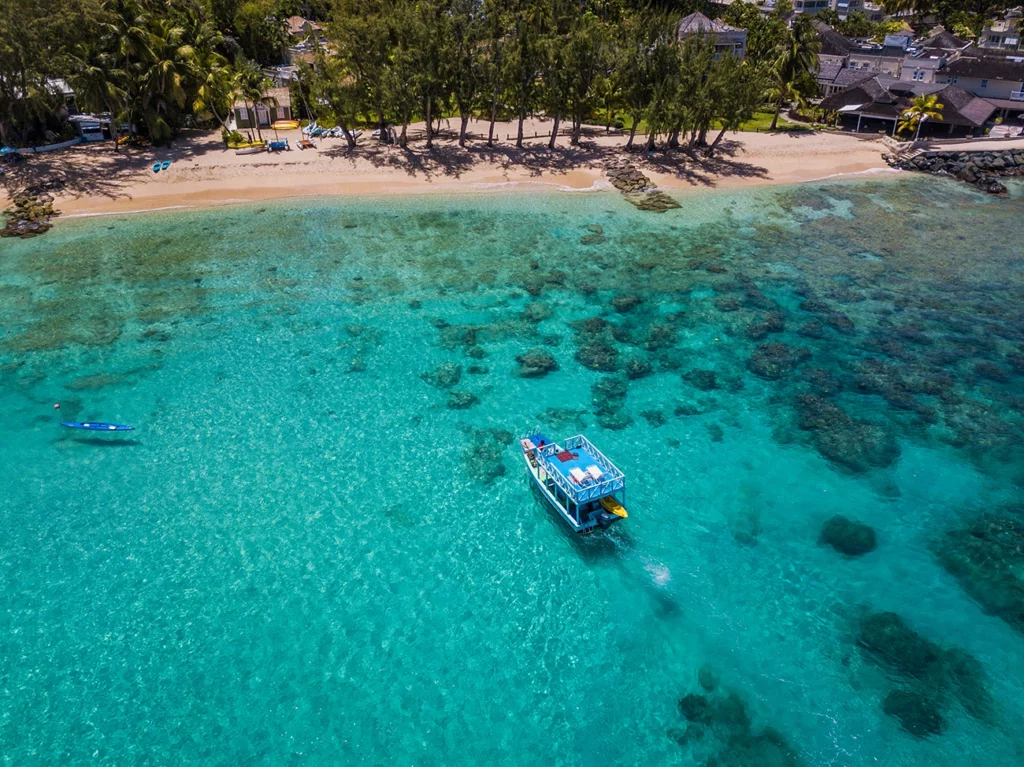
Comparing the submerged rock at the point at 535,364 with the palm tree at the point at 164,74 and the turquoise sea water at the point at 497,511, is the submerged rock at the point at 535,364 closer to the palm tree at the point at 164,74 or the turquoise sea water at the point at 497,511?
the turquoise sea water at the point at 497,511

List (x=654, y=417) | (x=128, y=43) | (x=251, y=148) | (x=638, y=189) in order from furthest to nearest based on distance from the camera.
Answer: (x=251, y=148)
(x=638, y=189)
(x=128, y=43)
(x=654, y=417)

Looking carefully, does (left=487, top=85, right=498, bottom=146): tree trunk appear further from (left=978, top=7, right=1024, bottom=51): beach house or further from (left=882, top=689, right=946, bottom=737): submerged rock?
(left=978, top=7, right=1024, bottom=51): beach house

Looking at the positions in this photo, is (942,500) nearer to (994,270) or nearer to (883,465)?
(883,465)

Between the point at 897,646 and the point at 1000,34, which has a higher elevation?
the point at 1000,34

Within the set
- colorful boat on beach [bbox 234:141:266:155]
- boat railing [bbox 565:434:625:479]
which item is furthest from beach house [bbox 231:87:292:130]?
boat railing [bbox 565:434:625:479]

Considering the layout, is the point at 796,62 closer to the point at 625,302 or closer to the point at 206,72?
the point at 625,302

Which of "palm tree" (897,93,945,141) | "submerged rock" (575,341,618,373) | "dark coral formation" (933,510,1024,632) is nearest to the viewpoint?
"dark coral formation" (933,510,1024,632)

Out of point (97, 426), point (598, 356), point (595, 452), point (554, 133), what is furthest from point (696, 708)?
point (554, 133)
